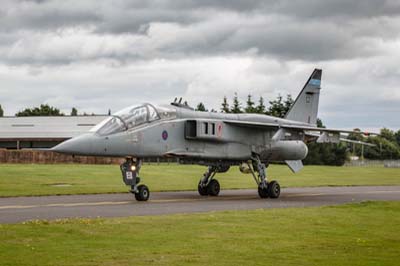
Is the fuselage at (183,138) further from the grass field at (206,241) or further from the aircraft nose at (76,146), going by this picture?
the grass field at (206,241)

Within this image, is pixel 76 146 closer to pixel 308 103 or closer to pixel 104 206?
pixel 104 206

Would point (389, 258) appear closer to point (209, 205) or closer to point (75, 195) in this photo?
point (209, 205)

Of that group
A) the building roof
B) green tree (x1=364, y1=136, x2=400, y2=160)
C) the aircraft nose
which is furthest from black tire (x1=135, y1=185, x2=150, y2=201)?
green tree (x1=364, y1=136, x2=400, y2=160)

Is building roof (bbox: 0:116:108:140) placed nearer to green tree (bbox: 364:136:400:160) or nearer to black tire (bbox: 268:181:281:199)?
black tire (bbox: 268:181:281:199)

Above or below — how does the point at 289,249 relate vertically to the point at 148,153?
below

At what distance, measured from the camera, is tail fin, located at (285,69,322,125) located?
36.9 metres

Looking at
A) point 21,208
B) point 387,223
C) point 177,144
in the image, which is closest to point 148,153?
point 177,144

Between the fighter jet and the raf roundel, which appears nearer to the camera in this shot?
the fighter jet

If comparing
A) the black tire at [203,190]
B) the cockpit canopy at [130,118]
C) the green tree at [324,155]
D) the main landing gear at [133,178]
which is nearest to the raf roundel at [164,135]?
the cockpit canopy at [130,118]

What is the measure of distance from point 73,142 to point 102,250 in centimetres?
1186

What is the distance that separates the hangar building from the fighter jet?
2336 inches

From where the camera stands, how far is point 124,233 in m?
15.8

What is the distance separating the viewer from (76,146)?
24781 millimetres

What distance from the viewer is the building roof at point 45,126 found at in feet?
304
